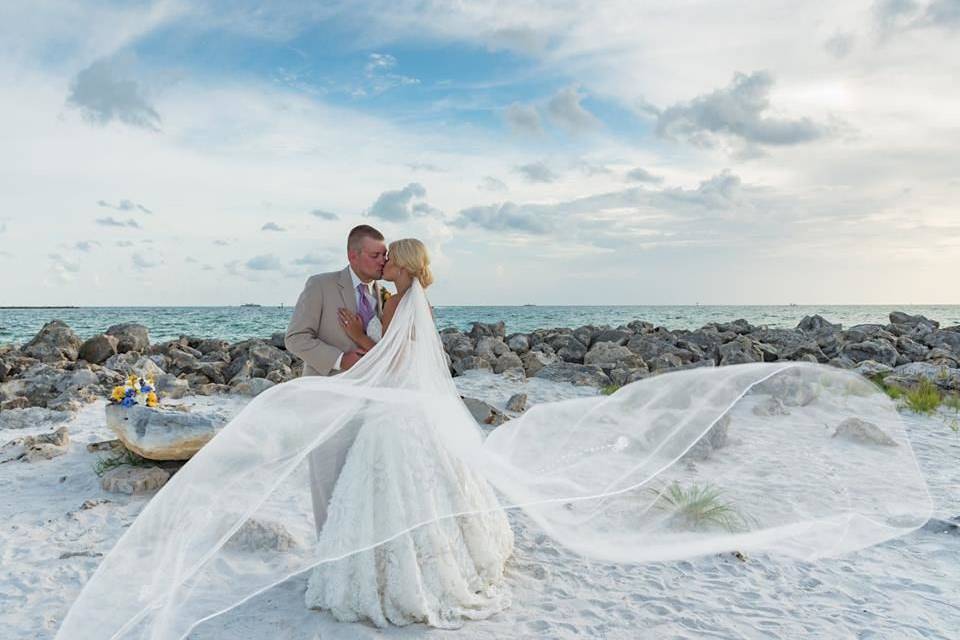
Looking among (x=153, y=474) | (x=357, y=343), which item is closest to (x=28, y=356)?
(x=153, y=474)

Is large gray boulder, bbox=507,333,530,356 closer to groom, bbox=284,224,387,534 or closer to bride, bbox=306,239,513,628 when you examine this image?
groom, bbox=284,224,387,534

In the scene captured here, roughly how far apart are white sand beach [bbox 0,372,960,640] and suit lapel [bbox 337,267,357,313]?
1.81 m

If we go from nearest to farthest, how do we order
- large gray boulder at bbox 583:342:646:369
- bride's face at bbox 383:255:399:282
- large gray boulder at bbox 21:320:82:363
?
bride's face at bbox 383:255:399:282 < large gray boulder at bbox 583:342:646:369 < large gray boulder at bbox 21:320:82:363

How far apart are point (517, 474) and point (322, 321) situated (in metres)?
1.64

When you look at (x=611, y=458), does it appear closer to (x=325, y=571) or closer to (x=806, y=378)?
(x=806, y=378)

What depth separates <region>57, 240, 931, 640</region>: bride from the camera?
380 centimetres

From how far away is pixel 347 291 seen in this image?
4.67m

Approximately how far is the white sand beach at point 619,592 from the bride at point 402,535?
111 mm

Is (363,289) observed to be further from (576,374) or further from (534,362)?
(534,362)

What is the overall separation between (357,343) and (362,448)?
830 mm

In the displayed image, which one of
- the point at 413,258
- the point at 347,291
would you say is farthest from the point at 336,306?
the point at 413,258

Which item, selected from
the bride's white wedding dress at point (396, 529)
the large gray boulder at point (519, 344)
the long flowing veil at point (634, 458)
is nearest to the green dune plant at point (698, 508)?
the long flowing veil at point (634, 458)

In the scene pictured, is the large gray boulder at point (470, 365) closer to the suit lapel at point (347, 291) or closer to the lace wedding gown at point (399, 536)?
the suit lapel at point (347, 291)

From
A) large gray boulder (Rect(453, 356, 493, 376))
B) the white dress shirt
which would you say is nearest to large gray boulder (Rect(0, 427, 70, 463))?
the white dress shirt
